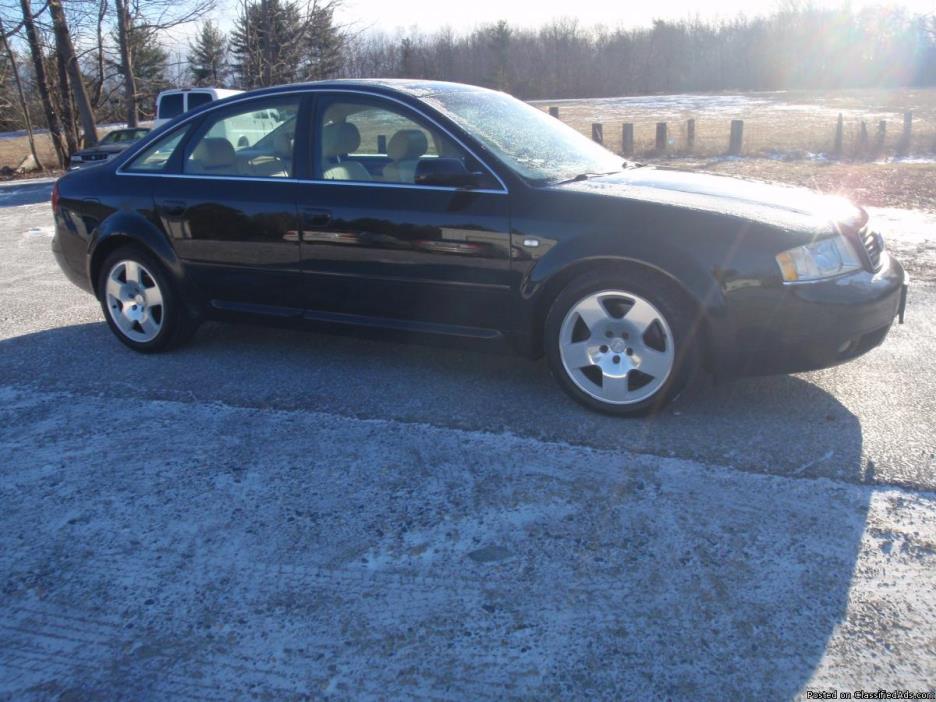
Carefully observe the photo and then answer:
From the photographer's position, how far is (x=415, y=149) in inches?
178

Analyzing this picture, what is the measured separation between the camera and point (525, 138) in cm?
472

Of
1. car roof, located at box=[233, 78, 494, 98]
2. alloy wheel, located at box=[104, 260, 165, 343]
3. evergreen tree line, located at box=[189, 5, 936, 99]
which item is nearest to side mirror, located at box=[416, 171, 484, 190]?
car roof, located at box=[233, 78, 494, 98]

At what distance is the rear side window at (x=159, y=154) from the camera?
16.9ft

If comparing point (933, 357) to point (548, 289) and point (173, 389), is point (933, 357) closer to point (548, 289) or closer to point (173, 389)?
point (548, 289)

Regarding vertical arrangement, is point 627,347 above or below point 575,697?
above

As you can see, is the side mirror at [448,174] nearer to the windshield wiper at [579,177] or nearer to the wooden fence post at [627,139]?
the windshield wiper at [579,177]

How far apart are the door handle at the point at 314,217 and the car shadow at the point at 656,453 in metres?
0.88

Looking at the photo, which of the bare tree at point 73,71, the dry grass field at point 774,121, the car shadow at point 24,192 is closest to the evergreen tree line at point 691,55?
the dry grass field at point 774,121

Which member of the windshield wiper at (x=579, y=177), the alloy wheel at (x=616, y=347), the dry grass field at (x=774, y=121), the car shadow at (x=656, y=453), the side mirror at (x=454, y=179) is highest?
the side mirror at (x=454, y=179)

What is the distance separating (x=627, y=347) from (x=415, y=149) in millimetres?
1591

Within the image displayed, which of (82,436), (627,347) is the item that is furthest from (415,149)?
(82,436)

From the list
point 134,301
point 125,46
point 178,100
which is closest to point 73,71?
point 125,46

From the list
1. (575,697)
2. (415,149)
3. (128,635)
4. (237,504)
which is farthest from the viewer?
(415,149)

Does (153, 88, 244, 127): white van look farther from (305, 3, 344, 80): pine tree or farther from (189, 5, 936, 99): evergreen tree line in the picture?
(189, 5, 936, 99): evergreen tree line
